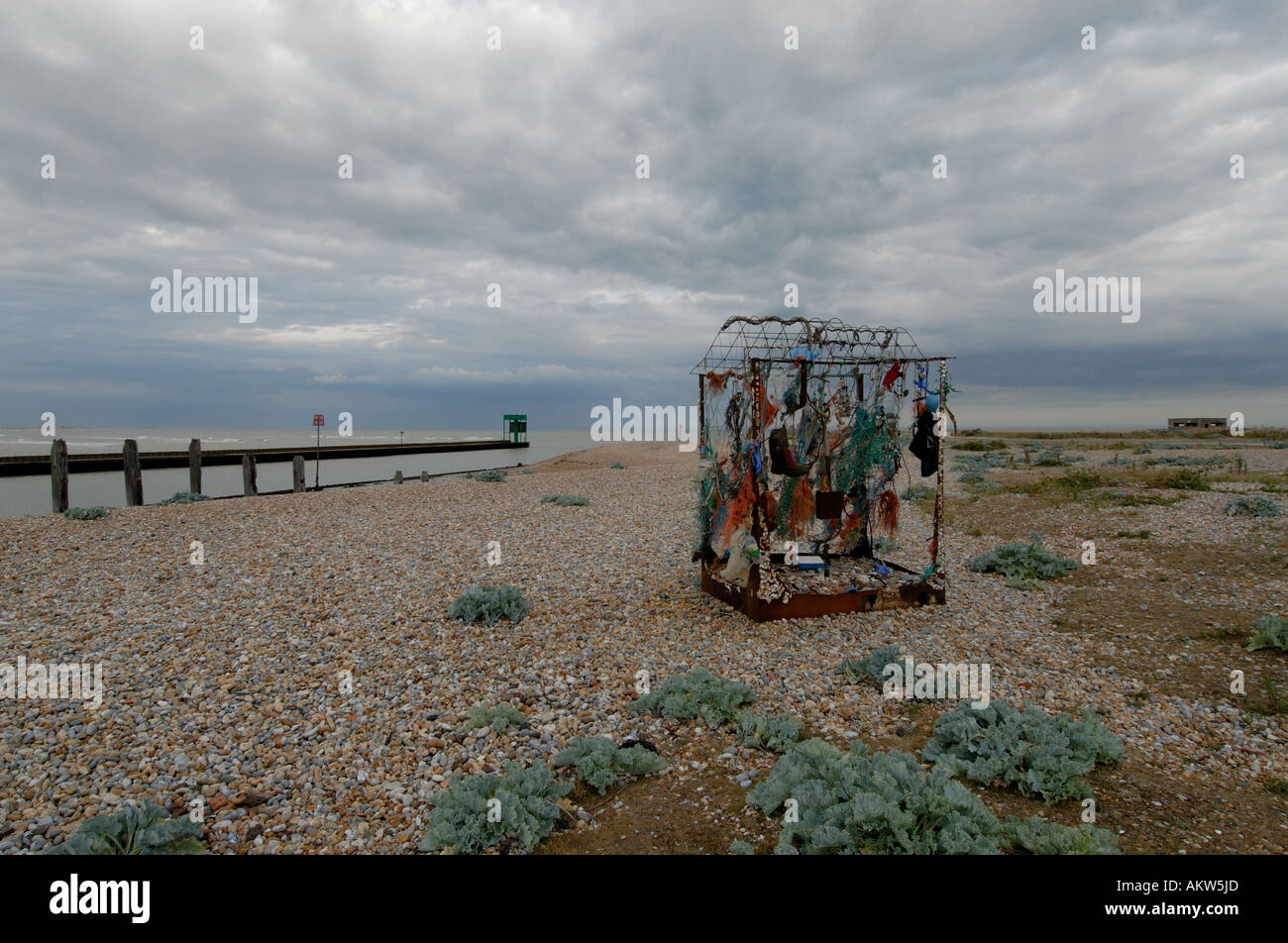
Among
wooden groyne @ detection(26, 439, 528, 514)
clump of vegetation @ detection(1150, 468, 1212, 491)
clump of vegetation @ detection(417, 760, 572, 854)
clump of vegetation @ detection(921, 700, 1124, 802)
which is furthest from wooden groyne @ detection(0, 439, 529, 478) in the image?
clump of vegetation @ detection(1150, 468, 1212, 491)

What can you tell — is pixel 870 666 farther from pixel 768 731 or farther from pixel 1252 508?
pixel 1252 508

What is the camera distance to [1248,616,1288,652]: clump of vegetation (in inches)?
273

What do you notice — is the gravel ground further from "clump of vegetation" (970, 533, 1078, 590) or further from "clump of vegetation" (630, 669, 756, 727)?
"clump of vegetation" (970, 533, 1078, 590)

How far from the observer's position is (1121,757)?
16.1 ft

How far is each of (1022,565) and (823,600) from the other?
16.3 ft

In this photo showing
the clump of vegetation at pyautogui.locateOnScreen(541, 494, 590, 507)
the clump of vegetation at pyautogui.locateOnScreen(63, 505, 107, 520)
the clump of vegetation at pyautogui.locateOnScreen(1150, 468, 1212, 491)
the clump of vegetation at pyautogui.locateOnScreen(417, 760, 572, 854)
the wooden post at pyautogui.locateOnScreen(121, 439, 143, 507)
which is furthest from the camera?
the clump of vegetation at pyautogui.locateOnScreen(541, 494, 590, 507)

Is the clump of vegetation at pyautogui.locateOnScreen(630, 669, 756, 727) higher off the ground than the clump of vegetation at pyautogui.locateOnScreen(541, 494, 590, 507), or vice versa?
the clump of vegetation at pyautogui.locateOnScreen(541, 494, 590, 507)

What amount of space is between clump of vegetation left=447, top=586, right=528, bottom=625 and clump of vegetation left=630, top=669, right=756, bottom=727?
293 cm

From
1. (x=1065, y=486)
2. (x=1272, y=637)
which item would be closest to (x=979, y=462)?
(x=1065, y=486)

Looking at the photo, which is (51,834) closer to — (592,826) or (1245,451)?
(592,826)

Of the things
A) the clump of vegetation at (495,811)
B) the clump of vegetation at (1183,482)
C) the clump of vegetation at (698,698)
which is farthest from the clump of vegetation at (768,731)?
the clump of vegetation at (1183,482)

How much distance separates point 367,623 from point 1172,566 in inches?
524

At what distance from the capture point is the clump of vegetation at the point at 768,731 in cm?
520
